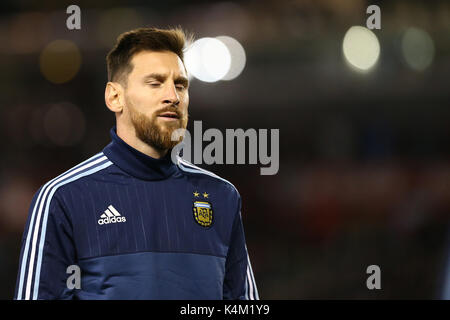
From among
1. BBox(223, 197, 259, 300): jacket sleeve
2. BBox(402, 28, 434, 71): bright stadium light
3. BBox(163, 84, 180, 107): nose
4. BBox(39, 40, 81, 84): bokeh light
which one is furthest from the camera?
BBox(39, 40, 81, 84): bokeh light

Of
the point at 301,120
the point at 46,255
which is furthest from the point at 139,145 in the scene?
the point at 301,120

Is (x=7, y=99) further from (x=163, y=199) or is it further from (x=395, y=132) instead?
(x=163, y=199)

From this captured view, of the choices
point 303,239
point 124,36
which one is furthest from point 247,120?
point 124,36

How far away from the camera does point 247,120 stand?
9.30m

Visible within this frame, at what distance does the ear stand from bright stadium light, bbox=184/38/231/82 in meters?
6.74

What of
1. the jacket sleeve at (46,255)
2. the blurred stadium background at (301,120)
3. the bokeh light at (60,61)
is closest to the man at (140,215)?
the jacket sleeve at (46,255)

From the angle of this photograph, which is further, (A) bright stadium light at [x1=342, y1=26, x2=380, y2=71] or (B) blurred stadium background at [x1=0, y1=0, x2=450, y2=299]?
(A) bright stadium light at [x1=342, y1=26, x2=380, y2=71]

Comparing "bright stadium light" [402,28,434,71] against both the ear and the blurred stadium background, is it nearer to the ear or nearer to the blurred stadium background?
the blurred stadium background

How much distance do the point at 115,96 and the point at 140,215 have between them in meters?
0.55

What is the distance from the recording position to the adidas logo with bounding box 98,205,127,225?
7.59 feet

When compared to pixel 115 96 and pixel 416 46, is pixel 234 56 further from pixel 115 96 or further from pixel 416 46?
pixel 115 96

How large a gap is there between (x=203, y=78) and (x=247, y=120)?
997 millimetres

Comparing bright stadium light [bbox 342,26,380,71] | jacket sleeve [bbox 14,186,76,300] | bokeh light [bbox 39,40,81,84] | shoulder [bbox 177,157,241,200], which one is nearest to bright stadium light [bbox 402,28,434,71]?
bright stadium light [bbox 342,26,380,71]
